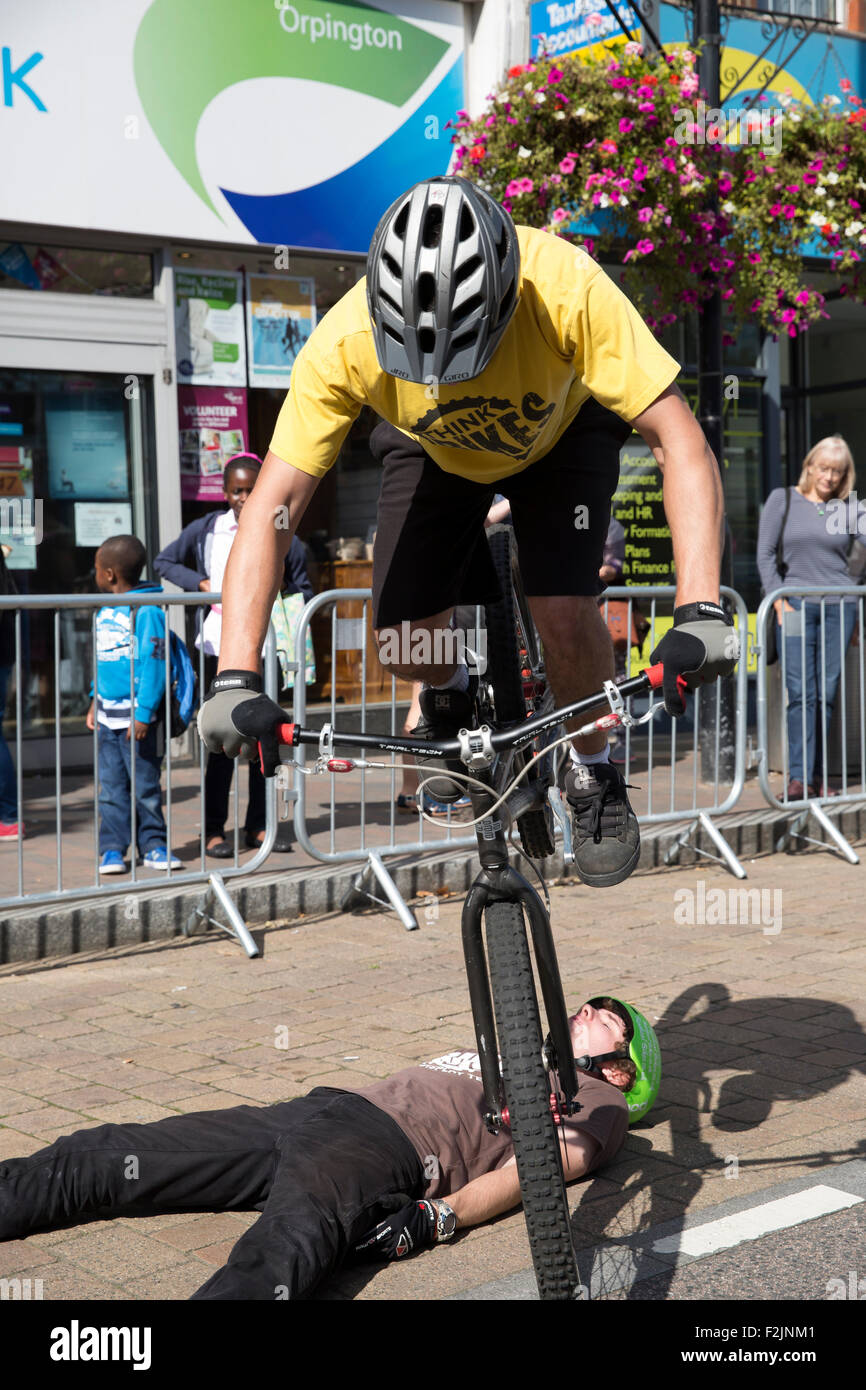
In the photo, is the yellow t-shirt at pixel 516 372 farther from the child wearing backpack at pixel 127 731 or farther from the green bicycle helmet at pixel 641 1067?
the child wearing backpack at pixel 127 731

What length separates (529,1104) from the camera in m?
2.90

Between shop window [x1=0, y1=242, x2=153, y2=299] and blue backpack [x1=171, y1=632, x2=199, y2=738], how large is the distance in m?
4.02

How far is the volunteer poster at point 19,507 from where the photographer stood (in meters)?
9.84

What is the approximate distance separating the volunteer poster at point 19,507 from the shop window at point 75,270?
111 cm

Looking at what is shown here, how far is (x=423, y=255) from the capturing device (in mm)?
2873

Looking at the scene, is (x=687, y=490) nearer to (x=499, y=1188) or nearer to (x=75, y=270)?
(x=499, y=1188)

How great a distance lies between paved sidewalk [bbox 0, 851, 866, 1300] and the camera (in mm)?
3514

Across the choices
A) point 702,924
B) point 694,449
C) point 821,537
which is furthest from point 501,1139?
→ point 821,537

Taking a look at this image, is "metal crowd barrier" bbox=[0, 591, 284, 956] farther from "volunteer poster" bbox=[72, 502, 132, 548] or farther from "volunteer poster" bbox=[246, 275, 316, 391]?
"volunteer poster" bbox=[246, 275, 316, 391]

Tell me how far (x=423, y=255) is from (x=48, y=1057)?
320 cm

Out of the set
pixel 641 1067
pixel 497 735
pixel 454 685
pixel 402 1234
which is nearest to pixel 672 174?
pixel 454 685

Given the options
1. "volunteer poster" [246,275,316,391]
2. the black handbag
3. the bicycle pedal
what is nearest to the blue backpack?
the bicycle pedal

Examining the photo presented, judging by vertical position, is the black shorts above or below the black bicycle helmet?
below

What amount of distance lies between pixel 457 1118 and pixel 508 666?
117 cm
